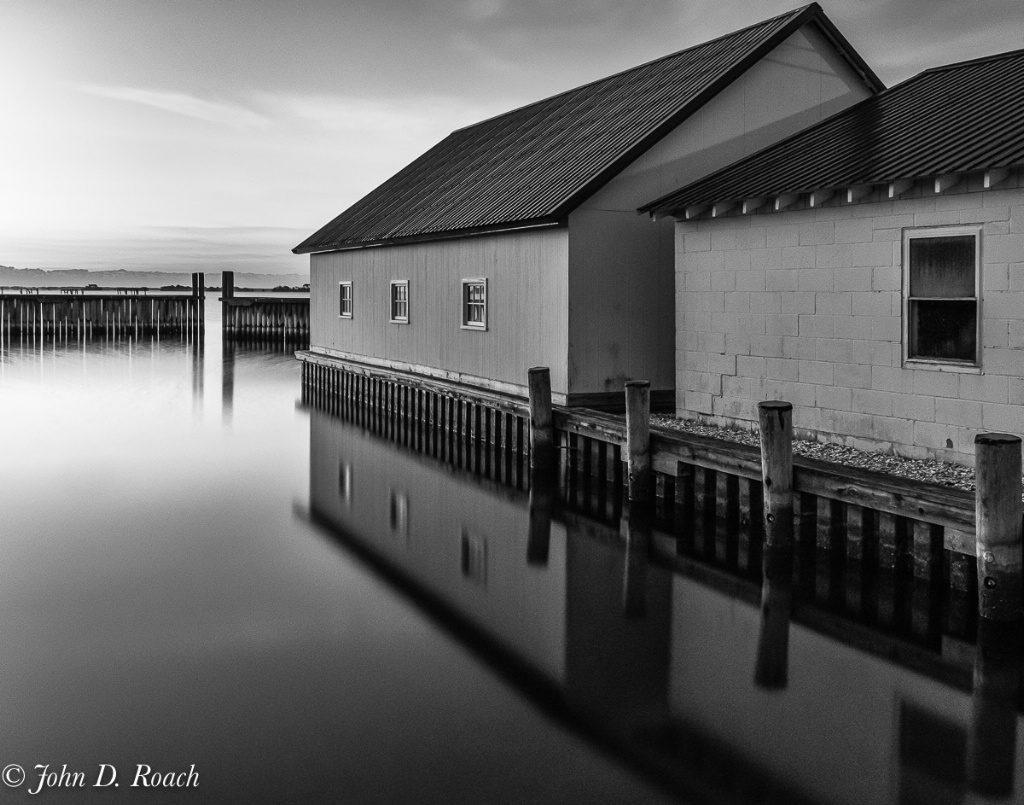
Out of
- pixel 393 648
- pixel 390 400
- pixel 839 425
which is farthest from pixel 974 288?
pixel 390 400

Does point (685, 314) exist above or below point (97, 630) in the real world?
above

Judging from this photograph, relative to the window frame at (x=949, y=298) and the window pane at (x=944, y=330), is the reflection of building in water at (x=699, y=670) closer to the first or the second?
the window frame at (x=949, y=298)

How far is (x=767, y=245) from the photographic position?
13.9 meters

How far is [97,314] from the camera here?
5334 cm

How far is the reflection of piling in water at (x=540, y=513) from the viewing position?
11.5 meters

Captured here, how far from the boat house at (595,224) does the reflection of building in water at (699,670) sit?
5.04 m

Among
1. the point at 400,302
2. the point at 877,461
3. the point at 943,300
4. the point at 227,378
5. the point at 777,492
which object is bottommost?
the point at 777,492

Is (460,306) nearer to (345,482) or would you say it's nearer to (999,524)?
(345,482)

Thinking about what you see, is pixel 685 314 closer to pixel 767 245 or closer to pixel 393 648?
pixel 767 245

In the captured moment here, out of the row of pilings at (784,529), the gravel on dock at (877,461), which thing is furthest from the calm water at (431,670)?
the gravel on dock at (877,461)

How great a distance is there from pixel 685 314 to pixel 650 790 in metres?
10.5

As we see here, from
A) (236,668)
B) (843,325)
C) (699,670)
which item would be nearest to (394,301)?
(843,325)

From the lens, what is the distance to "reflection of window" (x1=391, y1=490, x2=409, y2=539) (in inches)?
508

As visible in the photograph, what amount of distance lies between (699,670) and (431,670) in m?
2.03
